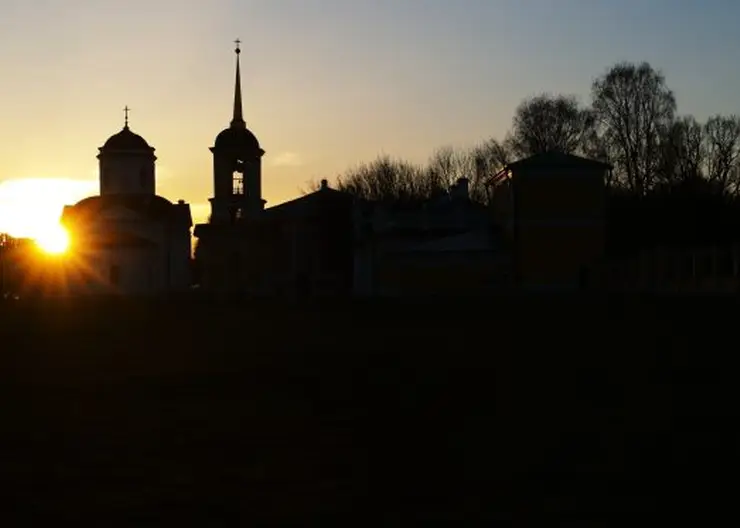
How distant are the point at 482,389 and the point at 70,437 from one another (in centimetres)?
418

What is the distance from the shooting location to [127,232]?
215 ft

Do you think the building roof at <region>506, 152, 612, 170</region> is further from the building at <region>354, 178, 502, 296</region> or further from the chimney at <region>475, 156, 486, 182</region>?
the chimney at <region>475, 156, 486, 182</region>

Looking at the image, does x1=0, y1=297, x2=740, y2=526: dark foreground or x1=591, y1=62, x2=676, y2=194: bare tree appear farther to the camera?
x1=591, y1=62, x2=676, y2=194: bare tree

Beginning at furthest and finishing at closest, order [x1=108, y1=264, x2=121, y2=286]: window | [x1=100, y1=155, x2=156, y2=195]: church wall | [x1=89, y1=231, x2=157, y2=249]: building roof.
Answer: [x1=100, y1=155, x2=156, y2=195]: church wall → [x1=108, y1=264, x2=121, y2=286]: window → [x1=89, y1=231, x2=157, y2=249]: building roof

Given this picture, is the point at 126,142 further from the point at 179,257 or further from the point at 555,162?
the point at 555,162

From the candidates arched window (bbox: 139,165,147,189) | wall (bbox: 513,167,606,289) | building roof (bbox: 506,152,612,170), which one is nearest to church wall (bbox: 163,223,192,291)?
arched window (bbox: 139,165,147,189)

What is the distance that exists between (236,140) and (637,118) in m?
21.3

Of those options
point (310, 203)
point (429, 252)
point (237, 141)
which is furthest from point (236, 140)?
point (429, 252)

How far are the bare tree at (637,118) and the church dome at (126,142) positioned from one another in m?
25.8

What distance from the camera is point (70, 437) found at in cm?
931

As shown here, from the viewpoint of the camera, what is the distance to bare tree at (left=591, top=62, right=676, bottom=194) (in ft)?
207

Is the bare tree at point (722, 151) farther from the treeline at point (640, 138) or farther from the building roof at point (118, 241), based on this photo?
the building roof at point (118, 241)

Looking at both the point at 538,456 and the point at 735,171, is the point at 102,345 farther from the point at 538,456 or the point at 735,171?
the point at 735,171

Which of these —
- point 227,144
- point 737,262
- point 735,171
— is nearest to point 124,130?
point 227,144
